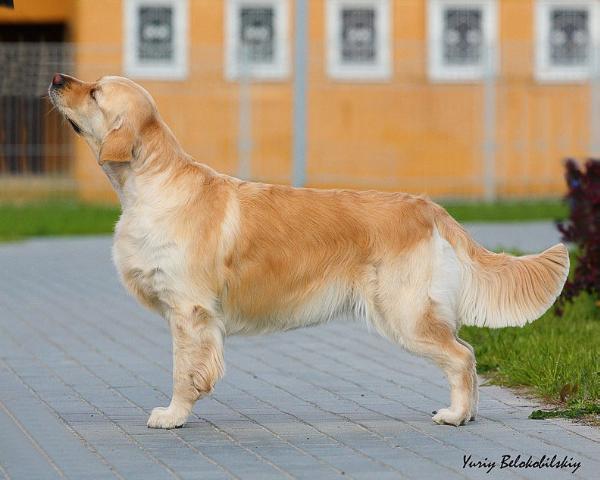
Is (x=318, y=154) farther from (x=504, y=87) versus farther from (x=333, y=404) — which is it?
(x=333, y=404)

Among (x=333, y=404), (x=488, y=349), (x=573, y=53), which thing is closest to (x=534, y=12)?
(x=573, y=53)

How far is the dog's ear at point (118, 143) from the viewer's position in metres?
7.22

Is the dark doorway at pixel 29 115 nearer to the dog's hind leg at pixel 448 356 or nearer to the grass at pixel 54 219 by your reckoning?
the grass at pixel 54 219

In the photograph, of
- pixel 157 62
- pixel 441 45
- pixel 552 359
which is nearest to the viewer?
pixel 552 359

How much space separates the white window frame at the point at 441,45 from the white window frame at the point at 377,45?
74 centimetres

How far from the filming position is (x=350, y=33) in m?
25.8

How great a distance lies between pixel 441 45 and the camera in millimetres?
25453

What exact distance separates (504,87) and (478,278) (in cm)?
1827

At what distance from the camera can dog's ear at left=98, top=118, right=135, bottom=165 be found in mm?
7219

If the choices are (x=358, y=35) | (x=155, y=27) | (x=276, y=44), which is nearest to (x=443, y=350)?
(x=276, y=44)

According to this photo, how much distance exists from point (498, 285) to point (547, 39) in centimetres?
1987

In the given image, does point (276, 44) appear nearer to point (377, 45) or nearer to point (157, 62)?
point (377, 45)

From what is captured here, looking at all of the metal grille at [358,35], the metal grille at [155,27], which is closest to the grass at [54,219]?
the metal grille at [155,27]

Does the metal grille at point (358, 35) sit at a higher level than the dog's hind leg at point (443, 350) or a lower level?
higher
